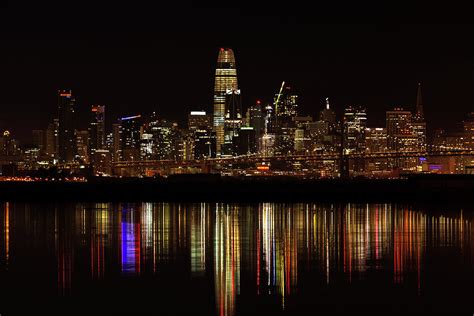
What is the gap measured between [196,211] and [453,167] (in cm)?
8651

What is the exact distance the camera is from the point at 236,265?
25453 mm

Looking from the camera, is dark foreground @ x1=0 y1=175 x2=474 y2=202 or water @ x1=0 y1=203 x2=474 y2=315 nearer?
water @ x1=0 y1=203 x2=474 y2=315

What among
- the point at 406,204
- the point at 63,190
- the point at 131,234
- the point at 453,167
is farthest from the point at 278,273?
the point at 453,167

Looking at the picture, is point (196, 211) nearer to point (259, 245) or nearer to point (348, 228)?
point (348, 228)

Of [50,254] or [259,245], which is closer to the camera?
[50,254]

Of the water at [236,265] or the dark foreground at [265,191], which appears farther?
the dark foreground at [265,191]

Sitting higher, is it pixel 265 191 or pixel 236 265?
pixel 265 191

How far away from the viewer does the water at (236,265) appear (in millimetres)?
20312

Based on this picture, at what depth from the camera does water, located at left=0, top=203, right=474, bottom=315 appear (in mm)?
20312

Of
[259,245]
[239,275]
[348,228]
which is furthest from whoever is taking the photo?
[348,228]

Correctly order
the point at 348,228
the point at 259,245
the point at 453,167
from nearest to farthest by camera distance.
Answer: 1. the point at 259,245
2. the point at 348,228
3. the point at 453,167

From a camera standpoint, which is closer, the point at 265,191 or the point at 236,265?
the point at 236,265

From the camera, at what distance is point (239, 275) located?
23672 mm

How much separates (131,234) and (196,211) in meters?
14.6
